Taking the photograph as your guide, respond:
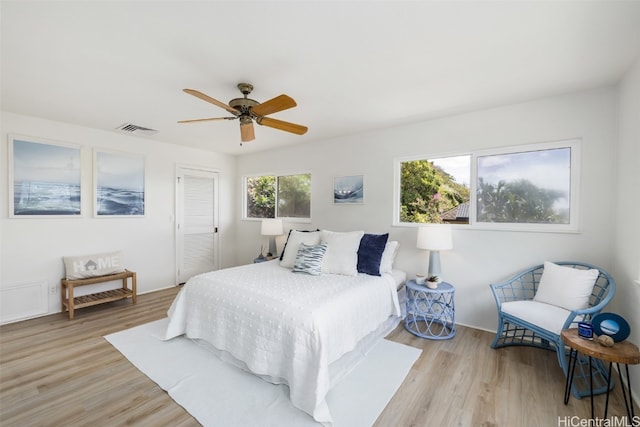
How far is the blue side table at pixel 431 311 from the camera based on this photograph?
9.84ft

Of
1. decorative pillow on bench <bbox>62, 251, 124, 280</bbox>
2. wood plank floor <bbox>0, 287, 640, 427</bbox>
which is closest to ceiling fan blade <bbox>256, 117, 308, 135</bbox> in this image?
wood plank floor <bbox>0, 287, 640, 427</bbox>

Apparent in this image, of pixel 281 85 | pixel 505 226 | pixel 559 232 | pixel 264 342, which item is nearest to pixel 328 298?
pixel 264 342

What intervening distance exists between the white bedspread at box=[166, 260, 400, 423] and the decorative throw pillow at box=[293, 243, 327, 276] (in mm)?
98

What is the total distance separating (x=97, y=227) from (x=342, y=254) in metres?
3.59

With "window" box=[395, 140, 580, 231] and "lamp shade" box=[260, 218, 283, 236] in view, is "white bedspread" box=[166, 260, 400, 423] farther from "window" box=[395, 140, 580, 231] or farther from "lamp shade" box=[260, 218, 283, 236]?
"lamp shade" box=[260, 218, 283, 236]

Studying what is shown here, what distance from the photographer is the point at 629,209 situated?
2176 mm

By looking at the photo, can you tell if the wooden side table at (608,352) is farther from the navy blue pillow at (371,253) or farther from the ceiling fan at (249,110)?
the ceiling fan at (249,110)

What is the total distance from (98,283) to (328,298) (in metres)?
3.63

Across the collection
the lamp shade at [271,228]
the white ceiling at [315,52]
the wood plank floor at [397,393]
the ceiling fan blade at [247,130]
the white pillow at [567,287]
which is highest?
the white ceiling at [315,52]

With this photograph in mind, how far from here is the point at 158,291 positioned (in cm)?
458

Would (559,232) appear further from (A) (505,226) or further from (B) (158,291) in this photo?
(B) (158,291)

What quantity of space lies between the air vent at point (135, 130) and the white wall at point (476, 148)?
227 centimetres

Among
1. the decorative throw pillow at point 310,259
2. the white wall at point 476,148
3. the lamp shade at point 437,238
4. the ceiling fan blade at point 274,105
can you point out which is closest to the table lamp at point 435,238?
the lamp shade at point 437,238

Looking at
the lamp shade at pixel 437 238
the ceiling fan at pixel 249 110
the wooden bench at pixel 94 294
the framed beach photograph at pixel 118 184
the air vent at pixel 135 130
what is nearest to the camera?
the ceiling fan at pixel 249 110
